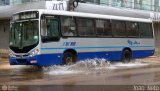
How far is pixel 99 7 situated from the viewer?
118 feet

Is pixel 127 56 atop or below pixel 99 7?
below

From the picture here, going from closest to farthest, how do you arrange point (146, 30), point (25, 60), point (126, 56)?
point (25, 60)
point (126, 56)
point (146, 30)

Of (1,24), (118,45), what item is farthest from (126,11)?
(118,45)

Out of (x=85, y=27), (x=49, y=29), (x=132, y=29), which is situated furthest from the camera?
(x=132, y=29)

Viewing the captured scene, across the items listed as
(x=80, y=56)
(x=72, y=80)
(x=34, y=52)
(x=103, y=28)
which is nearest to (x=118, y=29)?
(x=103, y=28)

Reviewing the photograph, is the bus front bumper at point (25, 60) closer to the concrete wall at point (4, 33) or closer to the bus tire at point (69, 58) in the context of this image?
the bus tire at point (69, 58)

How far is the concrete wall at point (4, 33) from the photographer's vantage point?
39.9m

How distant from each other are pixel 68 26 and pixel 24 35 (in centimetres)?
237

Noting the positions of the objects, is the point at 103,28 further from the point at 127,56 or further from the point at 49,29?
the point at 49,29

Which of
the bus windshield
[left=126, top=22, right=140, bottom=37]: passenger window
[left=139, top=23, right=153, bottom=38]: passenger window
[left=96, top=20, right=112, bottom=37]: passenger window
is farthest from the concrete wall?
the bus windshield

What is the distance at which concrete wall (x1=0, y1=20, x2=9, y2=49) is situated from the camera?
3994 cm

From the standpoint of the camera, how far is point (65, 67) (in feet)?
69.0

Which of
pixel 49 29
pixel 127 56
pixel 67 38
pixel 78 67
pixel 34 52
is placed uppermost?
pixel 49 29

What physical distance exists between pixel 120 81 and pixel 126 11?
23.8 meters
